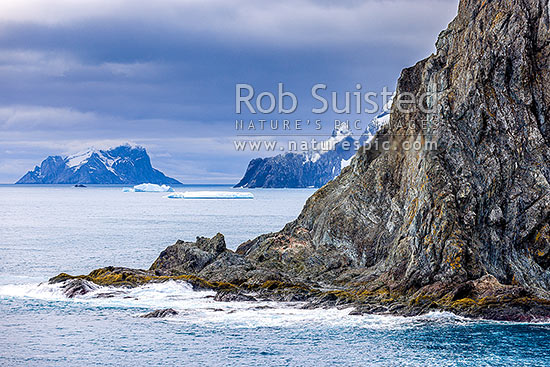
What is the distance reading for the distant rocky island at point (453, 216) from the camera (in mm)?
46688

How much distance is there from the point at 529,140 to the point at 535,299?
14.2 m

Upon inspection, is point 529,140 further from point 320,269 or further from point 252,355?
point 252,355

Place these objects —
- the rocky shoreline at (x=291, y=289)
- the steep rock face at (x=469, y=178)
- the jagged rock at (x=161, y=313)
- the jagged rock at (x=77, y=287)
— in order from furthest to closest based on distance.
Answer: the jagged rock at (x=77, y=287) → the steep rock face at (x=469, y=178) → the jagged rock at (x=161, y=313) → the rocky shoreline at (x=291, y=289)

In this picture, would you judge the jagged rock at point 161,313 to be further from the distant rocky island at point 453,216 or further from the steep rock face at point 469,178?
the steep rock face at point 469,178

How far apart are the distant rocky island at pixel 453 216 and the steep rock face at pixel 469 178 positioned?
9 cm

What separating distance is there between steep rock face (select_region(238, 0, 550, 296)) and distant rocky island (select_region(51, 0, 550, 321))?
9cm

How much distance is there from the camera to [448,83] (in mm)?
55188

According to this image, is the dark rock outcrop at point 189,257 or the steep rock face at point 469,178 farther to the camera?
the dark rock outcrop at point 189,257

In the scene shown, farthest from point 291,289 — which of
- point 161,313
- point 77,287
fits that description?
point 77,287

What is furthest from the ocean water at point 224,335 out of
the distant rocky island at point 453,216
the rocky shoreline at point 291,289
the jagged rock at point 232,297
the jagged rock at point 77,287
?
the distant rocky island at point 453,216

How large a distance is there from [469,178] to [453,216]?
3.98 m

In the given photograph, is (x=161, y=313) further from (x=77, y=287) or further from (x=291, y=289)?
(x=77, y=287)

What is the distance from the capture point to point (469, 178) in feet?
165

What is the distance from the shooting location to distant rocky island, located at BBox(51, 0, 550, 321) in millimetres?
46688
